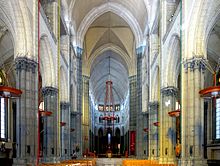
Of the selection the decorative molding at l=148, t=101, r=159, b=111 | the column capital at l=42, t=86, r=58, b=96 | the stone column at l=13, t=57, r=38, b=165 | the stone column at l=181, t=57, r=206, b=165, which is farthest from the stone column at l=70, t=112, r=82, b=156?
the stone column at l=181, t=57, r=206, b=165

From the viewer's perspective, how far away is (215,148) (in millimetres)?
30969

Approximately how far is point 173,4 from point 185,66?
9079 millimetres

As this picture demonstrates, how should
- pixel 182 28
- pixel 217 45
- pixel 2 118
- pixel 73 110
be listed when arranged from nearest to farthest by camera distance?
pixel 182 28 < pixel 217 45 < pixel 2 118 < pixel 73 110

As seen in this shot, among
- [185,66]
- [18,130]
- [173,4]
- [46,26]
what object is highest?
[173,4]

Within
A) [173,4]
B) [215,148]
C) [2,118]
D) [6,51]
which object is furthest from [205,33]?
[2,118]

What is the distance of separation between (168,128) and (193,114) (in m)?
7.86

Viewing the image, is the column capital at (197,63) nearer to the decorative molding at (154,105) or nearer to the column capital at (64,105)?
the decorative molding at (154,105)

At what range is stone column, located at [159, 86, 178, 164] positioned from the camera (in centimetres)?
2675

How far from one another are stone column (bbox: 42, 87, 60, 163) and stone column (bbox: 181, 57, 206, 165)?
1135 cm

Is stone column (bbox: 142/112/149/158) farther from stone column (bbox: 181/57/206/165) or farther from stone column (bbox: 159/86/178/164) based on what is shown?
stone column (bbox: 181/57/206/165)

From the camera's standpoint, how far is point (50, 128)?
89.3 feet

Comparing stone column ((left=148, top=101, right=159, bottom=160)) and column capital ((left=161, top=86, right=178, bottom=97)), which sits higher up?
column capital ((left=161, top=86, right=178, bottom=97))

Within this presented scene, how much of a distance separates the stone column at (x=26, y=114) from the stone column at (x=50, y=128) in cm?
716

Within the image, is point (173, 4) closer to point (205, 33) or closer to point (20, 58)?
point (205, 33)
